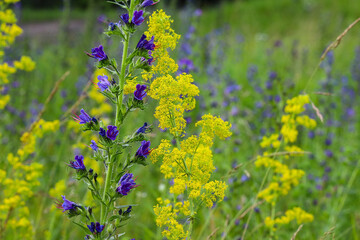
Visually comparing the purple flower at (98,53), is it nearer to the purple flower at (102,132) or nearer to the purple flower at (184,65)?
the purple flower at (102,132)

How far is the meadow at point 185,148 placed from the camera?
5.81 feet

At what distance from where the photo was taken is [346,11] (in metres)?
19.4

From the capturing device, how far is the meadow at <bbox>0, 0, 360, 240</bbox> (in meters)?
1.77

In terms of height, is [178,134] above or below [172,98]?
below

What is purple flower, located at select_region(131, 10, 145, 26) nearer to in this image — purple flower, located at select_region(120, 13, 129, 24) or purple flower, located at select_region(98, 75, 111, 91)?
purple flower, located at select_region(120, 13, 129, 24)

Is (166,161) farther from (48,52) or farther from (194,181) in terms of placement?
(48,52)

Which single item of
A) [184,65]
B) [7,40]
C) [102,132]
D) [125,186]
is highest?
[7,40]

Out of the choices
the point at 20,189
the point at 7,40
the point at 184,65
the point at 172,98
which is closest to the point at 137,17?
the point at 172,98

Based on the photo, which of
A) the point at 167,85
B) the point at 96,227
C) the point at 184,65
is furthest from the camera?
the point at 184,65

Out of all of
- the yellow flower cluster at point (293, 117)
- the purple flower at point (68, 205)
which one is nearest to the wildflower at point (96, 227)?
the purple flower at point (68, 205)

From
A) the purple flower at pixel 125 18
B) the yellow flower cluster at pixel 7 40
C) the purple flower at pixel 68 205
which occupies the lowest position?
the purple flower at pixel 68 205

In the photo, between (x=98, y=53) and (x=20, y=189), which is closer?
(x=98, y=53)

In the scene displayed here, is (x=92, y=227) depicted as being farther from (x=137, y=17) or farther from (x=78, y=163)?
(x=137, y=17)

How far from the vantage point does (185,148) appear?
1.80 metres
